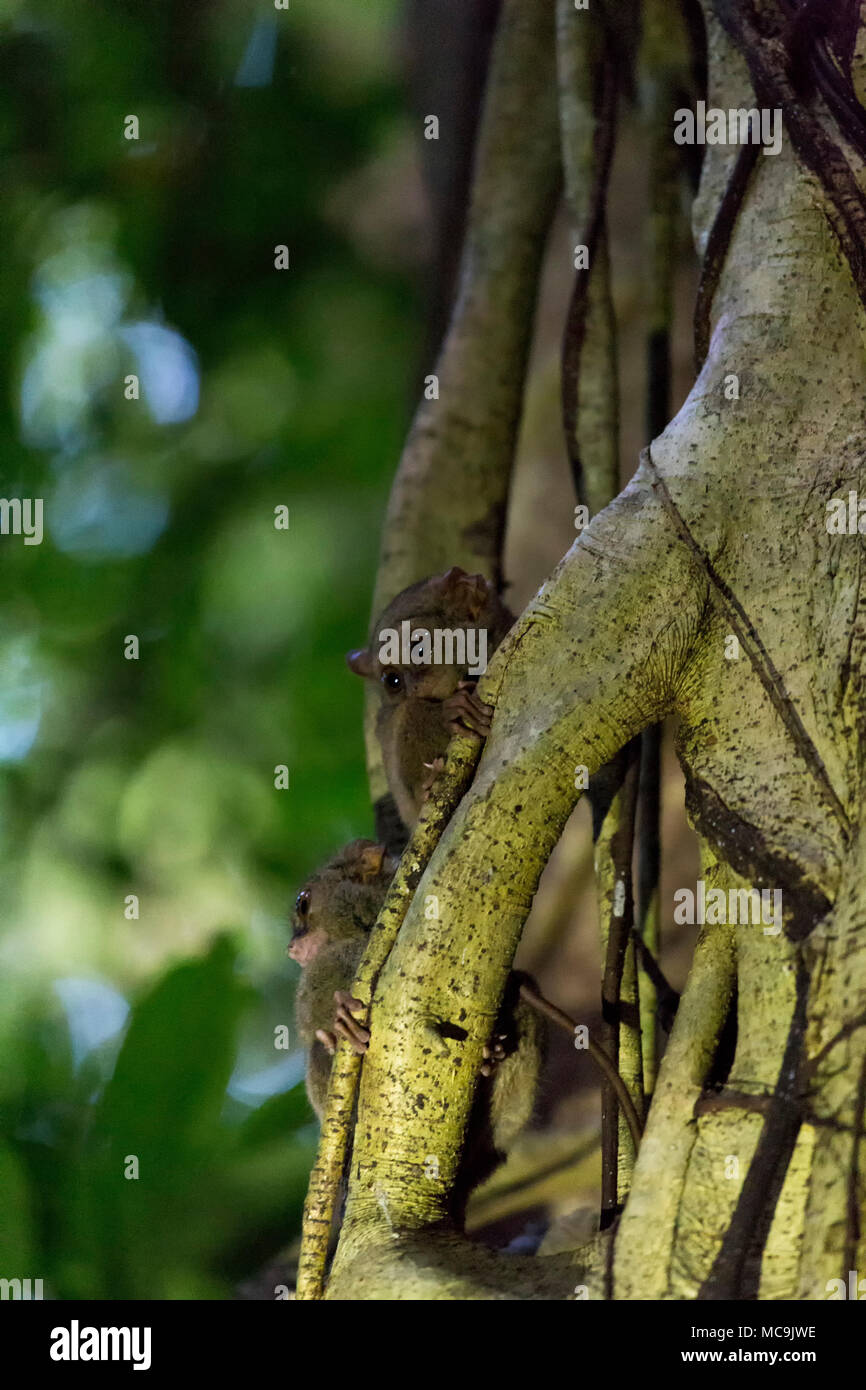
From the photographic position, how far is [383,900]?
130 inches

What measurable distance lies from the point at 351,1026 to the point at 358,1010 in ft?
0.14

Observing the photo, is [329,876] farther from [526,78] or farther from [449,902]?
[526,78]

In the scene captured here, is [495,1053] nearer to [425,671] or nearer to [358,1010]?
[358,1010]

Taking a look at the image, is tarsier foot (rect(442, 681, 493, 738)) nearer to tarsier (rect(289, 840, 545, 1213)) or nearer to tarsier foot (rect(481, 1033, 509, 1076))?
tarsier (rect(289, 840, 545, 1213))

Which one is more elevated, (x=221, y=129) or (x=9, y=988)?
(x=221, y=129)

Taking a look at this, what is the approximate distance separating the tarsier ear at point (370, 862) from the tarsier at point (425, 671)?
→ 221mm

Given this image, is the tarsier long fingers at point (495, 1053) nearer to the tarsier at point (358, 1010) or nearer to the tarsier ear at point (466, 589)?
the tarsier at point (358, 1010)

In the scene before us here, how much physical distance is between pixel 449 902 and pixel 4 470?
4.76 m

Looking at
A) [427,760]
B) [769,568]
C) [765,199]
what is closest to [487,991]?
[769,568]

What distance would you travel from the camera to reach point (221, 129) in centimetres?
701

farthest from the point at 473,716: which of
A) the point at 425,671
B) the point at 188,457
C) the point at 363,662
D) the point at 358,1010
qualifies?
the point at 188,457

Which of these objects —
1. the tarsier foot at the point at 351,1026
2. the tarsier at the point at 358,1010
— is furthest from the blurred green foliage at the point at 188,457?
the tarsier foot at the point at 351,1026

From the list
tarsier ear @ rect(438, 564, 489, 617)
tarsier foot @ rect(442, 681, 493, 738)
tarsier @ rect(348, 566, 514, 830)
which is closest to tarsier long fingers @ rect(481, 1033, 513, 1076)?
tarsier foot @ rect(442, 681, 493, 738)

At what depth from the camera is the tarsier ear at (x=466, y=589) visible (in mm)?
3908
